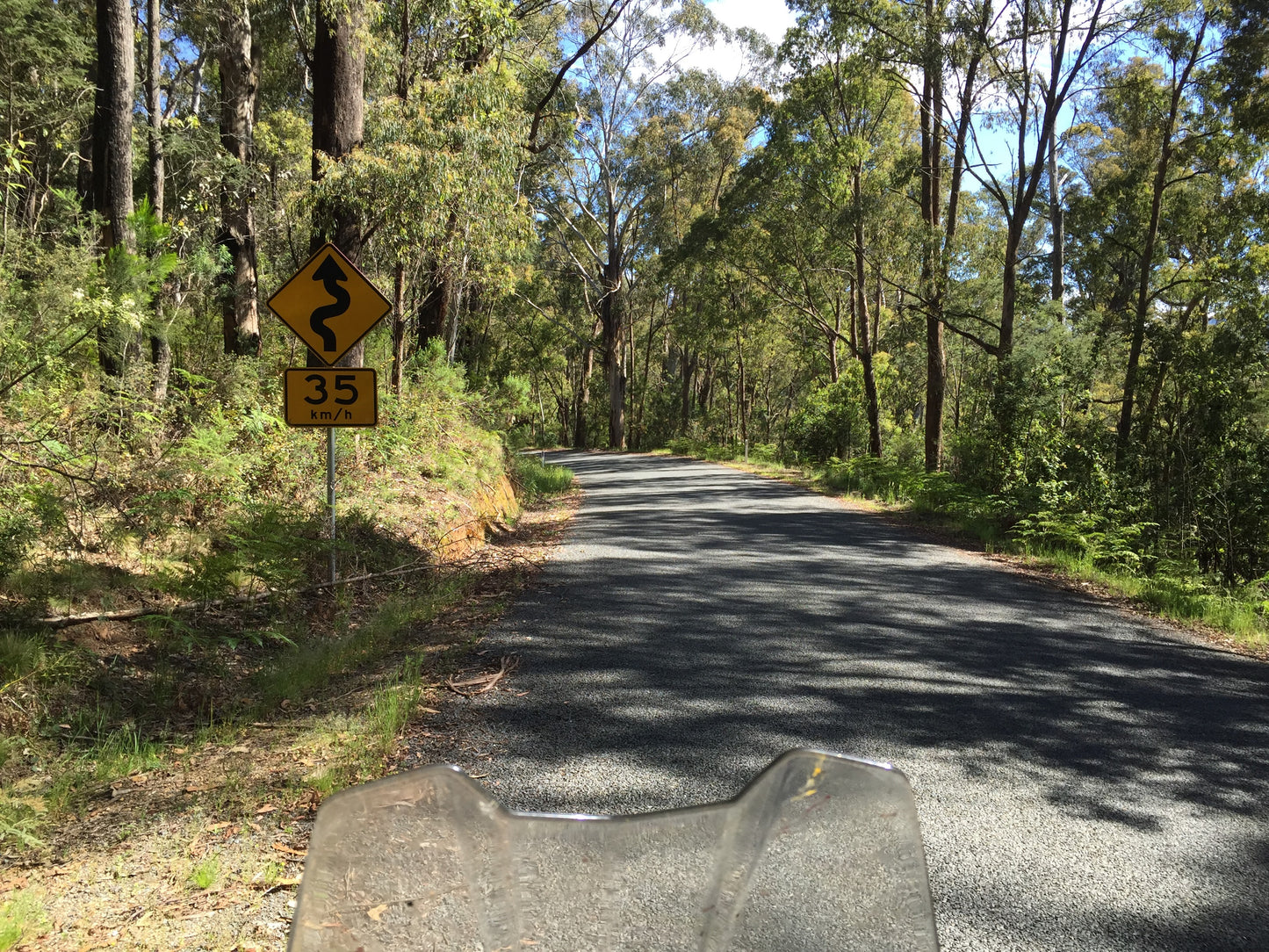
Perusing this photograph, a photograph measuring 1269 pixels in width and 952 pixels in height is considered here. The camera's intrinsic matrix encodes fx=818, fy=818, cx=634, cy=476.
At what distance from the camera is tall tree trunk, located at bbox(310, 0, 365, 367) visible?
1175cm

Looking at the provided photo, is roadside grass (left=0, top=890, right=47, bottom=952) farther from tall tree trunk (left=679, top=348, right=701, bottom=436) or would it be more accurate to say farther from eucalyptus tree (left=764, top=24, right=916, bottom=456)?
tall tree trunk (left=679, top=348, right=701, bottom=436)

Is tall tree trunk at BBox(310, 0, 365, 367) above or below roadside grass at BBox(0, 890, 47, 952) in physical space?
above

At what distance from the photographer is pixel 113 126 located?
30.5 ft

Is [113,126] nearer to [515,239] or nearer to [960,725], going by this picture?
[515,239]

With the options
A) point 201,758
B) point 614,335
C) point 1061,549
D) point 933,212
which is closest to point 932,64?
point 933,212

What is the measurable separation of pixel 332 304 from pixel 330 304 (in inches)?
0.7

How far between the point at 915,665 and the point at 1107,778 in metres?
1.81

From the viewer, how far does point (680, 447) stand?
42188mm

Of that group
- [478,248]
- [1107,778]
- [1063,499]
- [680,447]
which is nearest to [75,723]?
[1107,778]

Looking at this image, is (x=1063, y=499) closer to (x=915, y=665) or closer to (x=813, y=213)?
(x=915, y=665)

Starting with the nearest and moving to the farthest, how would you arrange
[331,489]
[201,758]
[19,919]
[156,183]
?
[19,919], [201,758], [331,489], [156,183]

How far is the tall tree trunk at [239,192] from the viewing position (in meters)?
14.2

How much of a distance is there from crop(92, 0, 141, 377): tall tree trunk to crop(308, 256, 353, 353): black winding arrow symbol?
9.70 feet

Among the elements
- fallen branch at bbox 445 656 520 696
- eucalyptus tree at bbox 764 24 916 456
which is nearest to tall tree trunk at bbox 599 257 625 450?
eucalyptus tree at bbox 764 24 916 456
